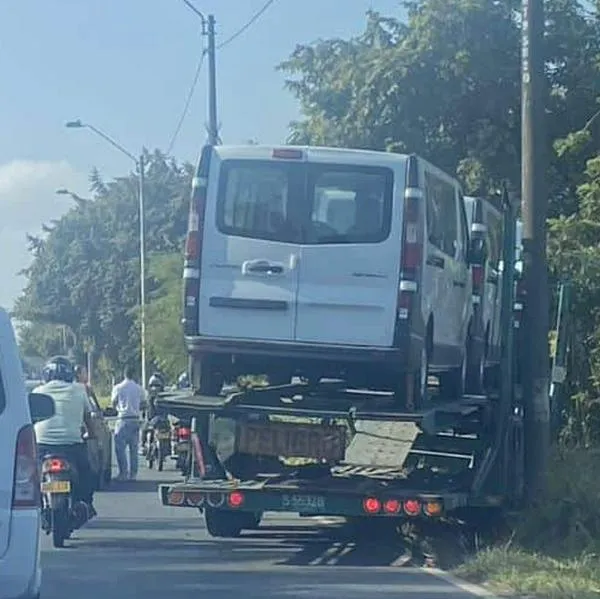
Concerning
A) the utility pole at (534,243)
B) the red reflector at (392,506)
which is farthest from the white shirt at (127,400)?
the red reflector at (392,506)

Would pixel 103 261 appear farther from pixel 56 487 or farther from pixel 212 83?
pixel 56 487

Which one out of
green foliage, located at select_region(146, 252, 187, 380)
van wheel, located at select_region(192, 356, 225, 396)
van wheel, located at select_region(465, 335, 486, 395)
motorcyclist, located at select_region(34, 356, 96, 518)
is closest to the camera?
van wheel, located at select_region(192, 356, 225, 396)

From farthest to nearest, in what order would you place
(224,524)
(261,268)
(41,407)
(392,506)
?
(224,524), (261,268), (392,506), (41,407)

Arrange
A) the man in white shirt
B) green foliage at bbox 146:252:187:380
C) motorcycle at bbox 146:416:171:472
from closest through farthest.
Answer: the man in white shirt
motorcycle at bbox 146:416:171:472
green foliage at bbox 146:252:187:380

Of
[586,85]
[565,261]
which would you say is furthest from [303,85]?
[565,261]

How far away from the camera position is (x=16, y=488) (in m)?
9.20

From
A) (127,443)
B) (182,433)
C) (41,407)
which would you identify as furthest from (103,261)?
(41,407)

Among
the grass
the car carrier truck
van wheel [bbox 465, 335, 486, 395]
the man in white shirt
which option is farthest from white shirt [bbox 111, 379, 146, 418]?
the grass

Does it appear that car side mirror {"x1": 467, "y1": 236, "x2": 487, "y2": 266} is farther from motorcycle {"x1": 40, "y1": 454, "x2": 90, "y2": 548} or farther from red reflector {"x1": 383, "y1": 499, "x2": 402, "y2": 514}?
motorcycle {"x1": 40, "y1": 454, "x2": 90, "y2": 548}

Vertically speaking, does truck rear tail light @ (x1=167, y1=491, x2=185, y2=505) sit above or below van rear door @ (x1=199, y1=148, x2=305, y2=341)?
below

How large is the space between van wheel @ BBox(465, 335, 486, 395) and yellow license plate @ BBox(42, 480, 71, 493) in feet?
14.4

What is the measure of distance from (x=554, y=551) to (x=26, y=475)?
6.31 metres

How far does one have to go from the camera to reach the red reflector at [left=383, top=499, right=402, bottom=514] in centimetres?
1407

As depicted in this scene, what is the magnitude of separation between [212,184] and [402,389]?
95.6 inches
